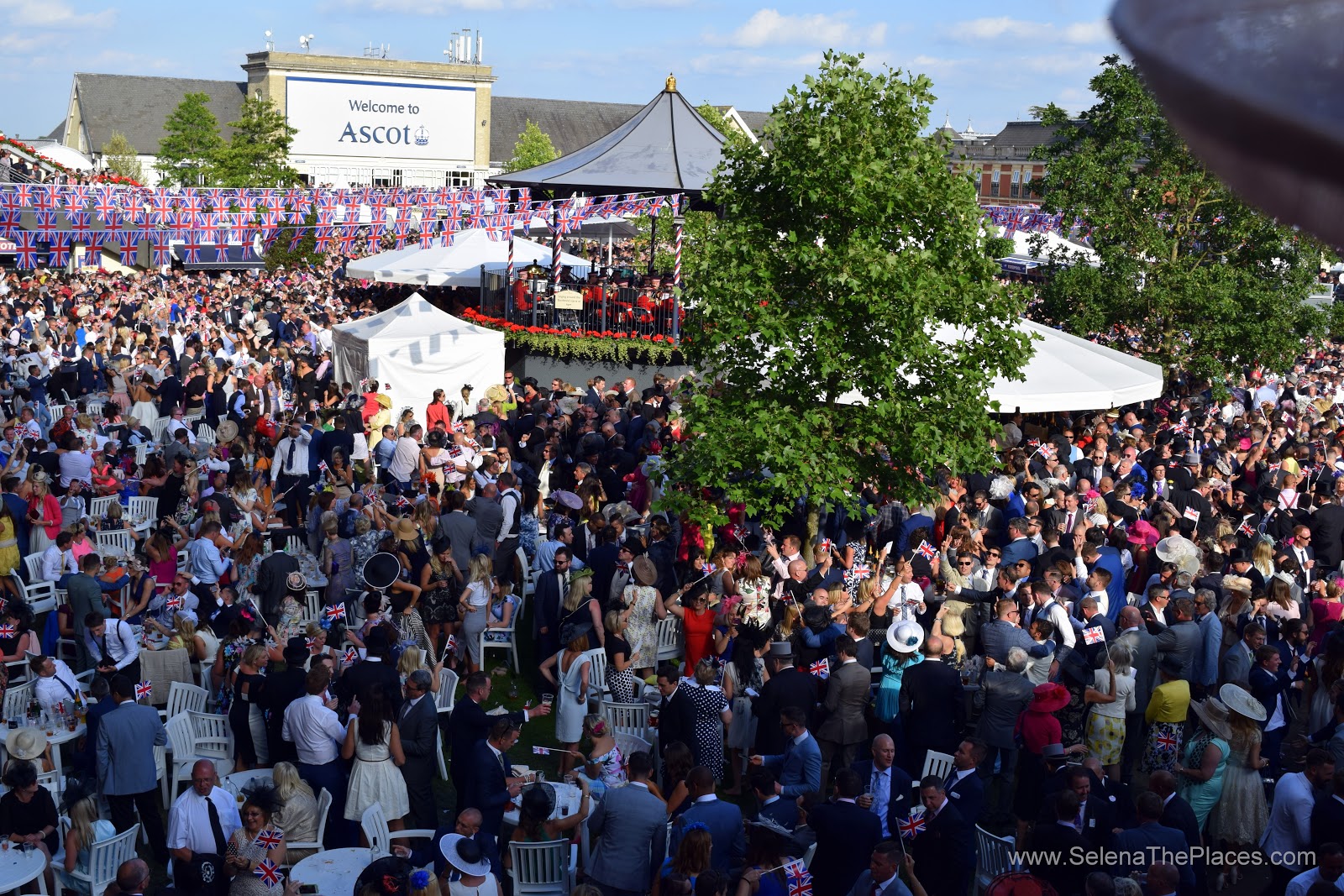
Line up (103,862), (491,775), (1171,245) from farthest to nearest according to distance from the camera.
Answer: (1171,245), (491,775), (103,862)

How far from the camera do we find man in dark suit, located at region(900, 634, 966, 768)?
7.60m

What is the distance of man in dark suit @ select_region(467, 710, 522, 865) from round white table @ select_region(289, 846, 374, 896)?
61 centimetres

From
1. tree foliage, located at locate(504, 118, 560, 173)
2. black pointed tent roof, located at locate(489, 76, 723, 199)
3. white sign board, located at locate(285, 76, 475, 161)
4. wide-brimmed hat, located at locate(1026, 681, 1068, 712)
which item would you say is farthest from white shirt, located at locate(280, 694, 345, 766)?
white sign board, located at locate(285, 76, 475, 161)

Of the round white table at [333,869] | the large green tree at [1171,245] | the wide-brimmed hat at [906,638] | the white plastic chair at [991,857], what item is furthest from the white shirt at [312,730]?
the large green tree at [1171,245]

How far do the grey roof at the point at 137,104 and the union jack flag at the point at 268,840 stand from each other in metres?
87.9

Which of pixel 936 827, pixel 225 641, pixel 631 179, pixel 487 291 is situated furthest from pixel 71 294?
pixel 936 827

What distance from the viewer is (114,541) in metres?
11.7

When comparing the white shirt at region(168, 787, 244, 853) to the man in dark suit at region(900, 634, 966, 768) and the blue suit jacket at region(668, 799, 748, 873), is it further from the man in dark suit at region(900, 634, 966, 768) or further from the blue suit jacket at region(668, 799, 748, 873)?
the man in dark suit at region(900, 634, 966, 768)

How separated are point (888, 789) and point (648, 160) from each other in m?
16.5

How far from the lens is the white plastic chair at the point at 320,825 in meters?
6.70

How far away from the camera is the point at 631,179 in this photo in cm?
2100

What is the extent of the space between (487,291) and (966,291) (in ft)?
56.2

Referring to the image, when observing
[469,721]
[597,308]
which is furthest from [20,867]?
[597,308]

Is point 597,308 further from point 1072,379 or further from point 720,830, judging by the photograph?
point 720,830
